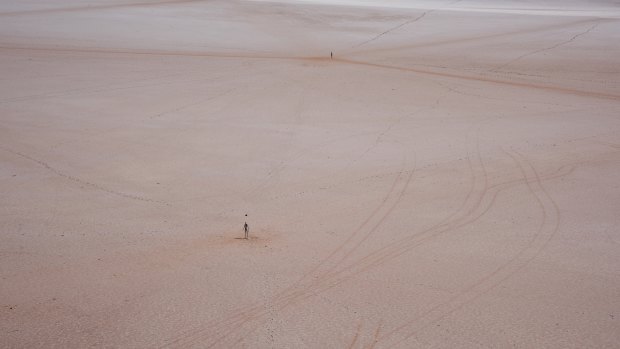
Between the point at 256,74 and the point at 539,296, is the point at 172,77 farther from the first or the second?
the point at 539,296

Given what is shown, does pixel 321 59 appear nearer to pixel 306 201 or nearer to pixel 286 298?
pixel 306 201

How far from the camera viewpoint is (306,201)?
22.5 ft

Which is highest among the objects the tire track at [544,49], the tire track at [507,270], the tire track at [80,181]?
the tire track at [544,49]

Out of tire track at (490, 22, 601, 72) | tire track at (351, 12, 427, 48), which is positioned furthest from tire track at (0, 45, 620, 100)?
tire track at (351, 12, 427, 48)

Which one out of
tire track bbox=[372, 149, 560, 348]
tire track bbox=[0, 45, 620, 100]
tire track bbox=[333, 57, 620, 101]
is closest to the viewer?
tire track bbox=[372, 149, 560, 348]

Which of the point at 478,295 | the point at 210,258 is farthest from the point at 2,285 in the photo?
the point at 478,295

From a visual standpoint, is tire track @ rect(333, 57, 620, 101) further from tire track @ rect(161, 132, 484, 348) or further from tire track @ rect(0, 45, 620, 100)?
tire track @ rect(161, 132, 484, 348)

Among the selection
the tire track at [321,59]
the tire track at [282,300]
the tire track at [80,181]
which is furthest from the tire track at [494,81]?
the tire track at [80,181]

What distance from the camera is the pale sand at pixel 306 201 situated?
4457 millimetres

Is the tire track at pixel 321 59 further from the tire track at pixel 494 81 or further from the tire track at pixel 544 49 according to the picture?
the tire track at pixel 544 49

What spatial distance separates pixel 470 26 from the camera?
21078 mm

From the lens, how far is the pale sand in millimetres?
4457

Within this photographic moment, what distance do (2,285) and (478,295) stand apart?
400cm

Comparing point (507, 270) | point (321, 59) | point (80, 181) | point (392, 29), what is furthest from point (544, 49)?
point (80, 181)
